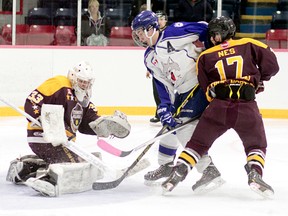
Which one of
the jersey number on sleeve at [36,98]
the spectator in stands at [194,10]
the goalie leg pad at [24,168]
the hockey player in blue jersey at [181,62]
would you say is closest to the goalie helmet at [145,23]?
the hockey player in blue jersey at [181,62]

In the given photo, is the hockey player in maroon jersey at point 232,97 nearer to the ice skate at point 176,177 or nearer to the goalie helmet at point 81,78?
the ice skate at point 176,177

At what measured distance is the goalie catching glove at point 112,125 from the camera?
4.01m

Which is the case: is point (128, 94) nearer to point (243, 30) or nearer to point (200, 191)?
point (243, 30)

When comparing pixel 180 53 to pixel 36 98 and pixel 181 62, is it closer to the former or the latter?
pixel 181 62

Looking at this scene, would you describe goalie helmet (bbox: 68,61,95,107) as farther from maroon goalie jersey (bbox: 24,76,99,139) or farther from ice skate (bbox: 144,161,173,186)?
ice skate (bbox: 144,161,173,186)

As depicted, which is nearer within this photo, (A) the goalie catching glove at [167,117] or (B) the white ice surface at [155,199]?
(B) the white ice surface at [155,199]

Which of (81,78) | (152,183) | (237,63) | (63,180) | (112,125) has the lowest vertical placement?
(152,183)

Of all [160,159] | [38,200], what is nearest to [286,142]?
[160,159]

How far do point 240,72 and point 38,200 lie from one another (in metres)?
1.11

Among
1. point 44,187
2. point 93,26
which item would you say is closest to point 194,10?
point 93,26

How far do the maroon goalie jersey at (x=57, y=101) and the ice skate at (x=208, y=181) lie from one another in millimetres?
Answer: 687

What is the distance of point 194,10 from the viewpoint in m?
8.15

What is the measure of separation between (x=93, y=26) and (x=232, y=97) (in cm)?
462

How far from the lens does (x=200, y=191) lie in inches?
153
